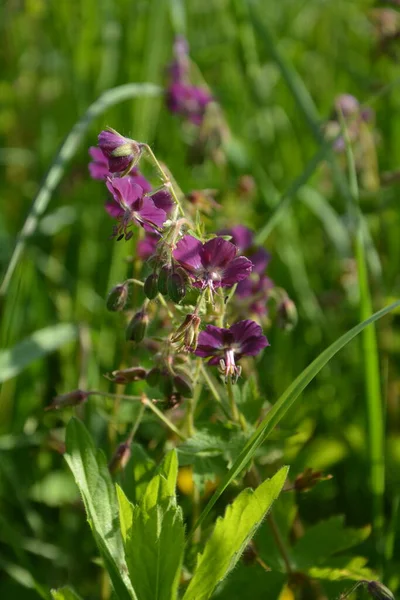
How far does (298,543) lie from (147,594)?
562 millimetres

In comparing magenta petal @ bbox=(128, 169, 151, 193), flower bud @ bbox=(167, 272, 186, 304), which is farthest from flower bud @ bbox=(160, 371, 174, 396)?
magenta petal @ bbox=(128, 169, 151, 193)

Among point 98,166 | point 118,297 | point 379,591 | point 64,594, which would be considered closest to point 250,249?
point 98,166

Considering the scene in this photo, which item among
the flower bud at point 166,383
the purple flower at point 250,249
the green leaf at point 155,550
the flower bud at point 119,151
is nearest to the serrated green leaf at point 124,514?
the green leaf at point 155,550

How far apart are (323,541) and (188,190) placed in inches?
70.0

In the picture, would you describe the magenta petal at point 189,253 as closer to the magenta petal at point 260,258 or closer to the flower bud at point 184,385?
the flower bud at point 184,385

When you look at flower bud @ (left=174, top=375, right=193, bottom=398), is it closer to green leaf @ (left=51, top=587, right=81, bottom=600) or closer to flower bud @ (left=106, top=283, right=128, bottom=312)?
flower bud @ (left=106, top=283, right=128, bottom=312)

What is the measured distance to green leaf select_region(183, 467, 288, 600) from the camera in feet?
4.60

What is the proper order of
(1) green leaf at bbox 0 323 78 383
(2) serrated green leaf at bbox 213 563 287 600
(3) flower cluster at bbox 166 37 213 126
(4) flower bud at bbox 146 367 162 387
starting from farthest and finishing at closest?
(3) flower cluster at bbox 166 37 213 126, (1) green leaf at bbox 0 323 78 383, (2) serrated green leaf at bbox 213 563 287 600, (4) flower bud at bbox 146 367 162 387

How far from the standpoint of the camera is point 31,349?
227cm

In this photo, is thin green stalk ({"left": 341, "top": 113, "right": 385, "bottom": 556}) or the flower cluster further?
the flower cluster

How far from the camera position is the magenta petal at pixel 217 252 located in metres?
1.46

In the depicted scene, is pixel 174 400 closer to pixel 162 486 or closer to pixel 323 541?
pixel 162 486

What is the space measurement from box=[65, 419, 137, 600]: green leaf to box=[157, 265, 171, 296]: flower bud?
1.23 feet

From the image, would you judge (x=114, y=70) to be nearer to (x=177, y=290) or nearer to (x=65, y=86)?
(x=65, y=86)
